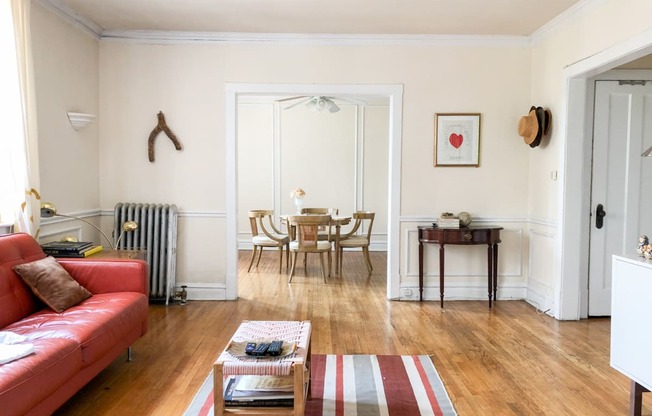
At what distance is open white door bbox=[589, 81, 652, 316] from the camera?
4160mm

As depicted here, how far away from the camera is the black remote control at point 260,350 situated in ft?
6.94

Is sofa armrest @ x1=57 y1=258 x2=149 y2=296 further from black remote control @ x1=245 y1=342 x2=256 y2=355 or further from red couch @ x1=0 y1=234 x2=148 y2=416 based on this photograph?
black remote control @ x1=245 y1=342 x2=256 y2=355

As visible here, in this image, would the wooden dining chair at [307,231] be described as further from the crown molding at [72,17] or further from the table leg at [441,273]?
the crown molding at [72,17]

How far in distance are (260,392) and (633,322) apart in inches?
76.4

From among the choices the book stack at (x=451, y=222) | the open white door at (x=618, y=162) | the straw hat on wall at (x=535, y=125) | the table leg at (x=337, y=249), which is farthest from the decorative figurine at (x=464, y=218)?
the table leg at (x=337, y=249)

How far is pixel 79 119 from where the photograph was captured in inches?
162

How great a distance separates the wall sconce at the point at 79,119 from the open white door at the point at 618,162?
14.7 feet

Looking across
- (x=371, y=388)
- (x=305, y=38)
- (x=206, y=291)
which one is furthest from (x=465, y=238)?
(x=206, y=291)

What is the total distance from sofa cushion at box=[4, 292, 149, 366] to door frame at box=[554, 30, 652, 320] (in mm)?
3518

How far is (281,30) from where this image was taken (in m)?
4.54

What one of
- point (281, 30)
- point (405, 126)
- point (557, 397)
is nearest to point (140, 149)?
point (281, 30)

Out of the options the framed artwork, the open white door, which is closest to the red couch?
the framed artwork

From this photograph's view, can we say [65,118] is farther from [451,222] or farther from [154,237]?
[451,222]

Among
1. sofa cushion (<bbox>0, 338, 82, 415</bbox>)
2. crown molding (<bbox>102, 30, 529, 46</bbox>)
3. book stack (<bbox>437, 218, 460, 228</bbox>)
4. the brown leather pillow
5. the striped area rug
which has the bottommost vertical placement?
the striped area rug
